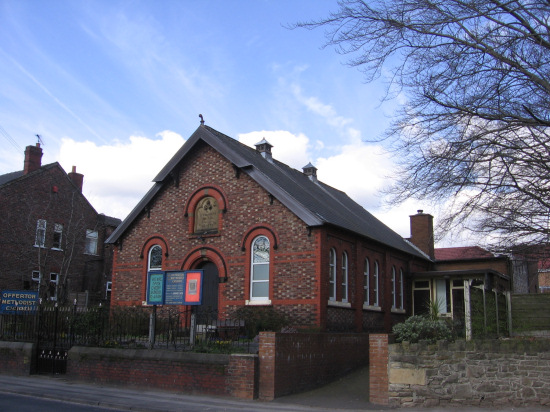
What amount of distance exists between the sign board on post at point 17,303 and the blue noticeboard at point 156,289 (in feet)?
17.3

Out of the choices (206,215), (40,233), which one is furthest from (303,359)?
(40,233)

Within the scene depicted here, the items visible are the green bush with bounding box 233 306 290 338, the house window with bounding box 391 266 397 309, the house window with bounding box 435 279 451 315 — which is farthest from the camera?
the house window with bounding box 435 279 451 315

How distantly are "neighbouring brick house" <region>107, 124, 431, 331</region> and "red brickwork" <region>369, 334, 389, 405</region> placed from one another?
4960 mm

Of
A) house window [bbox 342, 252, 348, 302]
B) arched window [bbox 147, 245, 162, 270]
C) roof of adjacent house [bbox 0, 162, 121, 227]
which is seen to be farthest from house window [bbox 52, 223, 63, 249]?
house window [bbox 342, 252, 348, 302]

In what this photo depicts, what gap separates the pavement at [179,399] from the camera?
13.1 metres

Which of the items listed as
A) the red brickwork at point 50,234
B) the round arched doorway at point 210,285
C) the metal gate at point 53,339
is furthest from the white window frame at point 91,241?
the metal gate at point 53,339

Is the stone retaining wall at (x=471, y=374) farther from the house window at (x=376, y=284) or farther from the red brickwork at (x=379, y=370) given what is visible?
the house window at (x=376, y=284)

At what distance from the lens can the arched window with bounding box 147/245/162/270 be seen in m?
23.8

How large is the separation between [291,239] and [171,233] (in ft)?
19.2

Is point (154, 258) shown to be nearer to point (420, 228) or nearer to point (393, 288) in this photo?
point (393, 288)

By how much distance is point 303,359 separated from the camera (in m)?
15.7

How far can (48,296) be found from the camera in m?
32.0

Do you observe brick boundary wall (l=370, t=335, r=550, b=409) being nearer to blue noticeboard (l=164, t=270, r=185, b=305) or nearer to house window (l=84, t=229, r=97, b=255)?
blue noticeboard (l=164, t=270, r=185, b=305)

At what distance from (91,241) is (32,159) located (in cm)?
648
